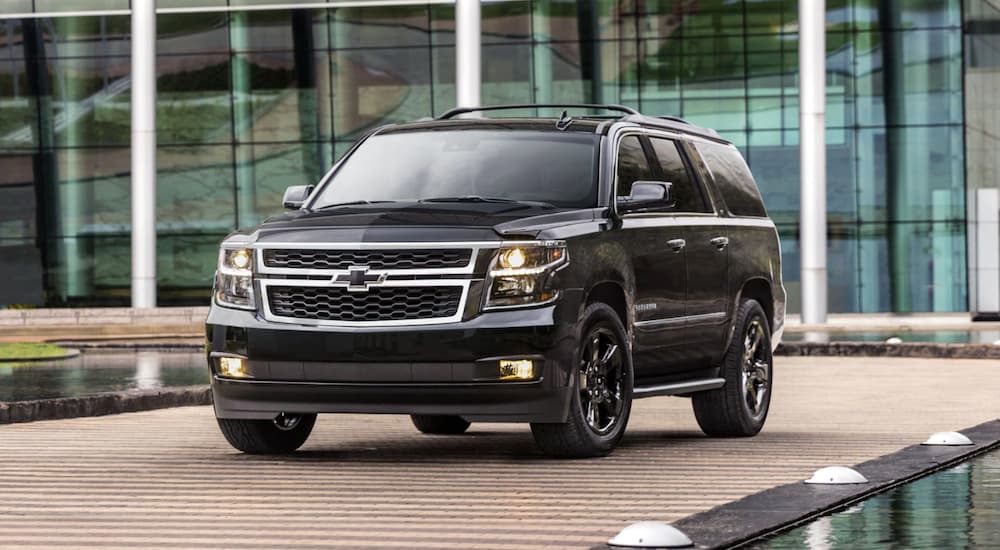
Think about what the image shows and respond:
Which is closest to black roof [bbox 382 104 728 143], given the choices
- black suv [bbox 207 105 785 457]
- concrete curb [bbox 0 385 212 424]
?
black suv [bbox 207 105 785 457]

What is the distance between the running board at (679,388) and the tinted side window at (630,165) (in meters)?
1.18

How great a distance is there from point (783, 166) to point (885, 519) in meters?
42.8

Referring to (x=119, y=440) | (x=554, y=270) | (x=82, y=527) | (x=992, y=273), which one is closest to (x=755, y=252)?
(x=554, y=270)

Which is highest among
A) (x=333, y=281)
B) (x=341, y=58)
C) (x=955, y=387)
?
(x=341, y=58)

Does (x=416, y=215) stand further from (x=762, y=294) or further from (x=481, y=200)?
(x=762, y=294)

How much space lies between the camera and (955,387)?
62.3ft

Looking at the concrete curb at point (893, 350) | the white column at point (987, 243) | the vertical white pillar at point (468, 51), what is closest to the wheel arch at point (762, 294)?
the concrete curb at point (893, 350)

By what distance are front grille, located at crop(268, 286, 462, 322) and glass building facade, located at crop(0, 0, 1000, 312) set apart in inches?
1557

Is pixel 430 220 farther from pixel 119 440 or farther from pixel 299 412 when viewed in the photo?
pixel 119 440

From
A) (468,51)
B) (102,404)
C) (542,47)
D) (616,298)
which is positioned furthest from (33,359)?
(542,47)

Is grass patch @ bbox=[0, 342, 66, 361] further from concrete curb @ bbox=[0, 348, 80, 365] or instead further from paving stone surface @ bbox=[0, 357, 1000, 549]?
paving stone surface @ bbox=[0, 357, 1000, 549]

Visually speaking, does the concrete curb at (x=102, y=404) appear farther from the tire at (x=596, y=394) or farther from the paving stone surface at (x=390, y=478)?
the tire at (x=596, y=394)

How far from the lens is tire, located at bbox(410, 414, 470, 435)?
1333 cm

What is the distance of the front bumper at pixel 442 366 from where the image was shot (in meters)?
10.4
